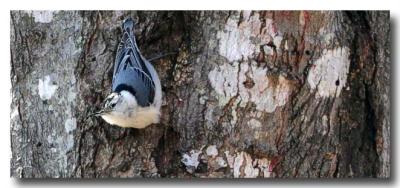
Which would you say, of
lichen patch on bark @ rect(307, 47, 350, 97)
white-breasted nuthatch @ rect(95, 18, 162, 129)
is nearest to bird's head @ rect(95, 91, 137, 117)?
white-breasted nuthatch @ rect(95, 18, 162, 129)

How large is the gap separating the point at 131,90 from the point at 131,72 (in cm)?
5

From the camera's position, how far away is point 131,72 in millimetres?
2244

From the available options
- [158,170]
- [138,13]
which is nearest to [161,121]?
[158,170]

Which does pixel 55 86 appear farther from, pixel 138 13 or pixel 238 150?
pixel 238 150

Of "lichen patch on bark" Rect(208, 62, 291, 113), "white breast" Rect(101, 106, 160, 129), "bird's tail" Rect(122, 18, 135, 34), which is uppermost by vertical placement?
"bird's tail" Rect(122, 18, 135, 34)

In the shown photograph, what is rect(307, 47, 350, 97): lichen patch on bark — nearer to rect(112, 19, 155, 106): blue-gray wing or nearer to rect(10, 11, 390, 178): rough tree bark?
rect(10, 11, 390, 178): rough tree bark

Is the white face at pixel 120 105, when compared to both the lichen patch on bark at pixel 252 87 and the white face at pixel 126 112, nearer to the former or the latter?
the white face at pixel 126 112

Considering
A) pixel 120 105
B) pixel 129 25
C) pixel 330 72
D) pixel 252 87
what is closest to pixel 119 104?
pixel 120 105

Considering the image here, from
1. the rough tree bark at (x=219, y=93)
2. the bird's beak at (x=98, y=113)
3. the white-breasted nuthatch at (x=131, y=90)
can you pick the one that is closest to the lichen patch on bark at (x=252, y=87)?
the rough tree bark at (x=219, y=93)

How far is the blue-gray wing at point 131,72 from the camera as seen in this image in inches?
87.8

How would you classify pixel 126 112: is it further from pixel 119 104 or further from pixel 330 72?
pixel 330 72

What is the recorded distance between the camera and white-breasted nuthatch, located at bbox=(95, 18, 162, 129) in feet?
7.30

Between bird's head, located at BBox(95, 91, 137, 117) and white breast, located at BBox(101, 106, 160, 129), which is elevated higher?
bird's head, located at BBox(95, 91, 137, 117)
